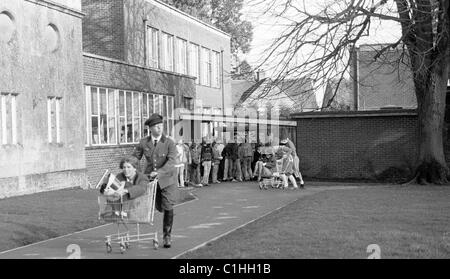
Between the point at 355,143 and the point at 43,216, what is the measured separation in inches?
703

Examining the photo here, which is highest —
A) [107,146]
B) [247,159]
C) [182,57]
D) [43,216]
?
[182,57]

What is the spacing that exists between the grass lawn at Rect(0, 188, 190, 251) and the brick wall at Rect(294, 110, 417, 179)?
12.0 meters

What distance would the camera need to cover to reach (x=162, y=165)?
10305 millimetres

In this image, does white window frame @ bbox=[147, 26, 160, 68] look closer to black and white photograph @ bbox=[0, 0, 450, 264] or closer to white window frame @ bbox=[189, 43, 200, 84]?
black and white photograph @ bbox=[0, 0, 450, 264]

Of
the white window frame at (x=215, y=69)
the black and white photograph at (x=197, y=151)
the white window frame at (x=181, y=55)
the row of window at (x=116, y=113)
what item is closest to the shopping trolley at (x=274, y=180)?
the black and white photograph at (x=197, y=151)

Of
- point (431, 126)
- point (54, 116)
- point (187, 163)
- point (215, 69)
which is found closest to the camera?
point (54, 116)

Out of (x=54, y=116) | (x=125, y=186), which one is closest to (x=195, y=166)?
(x=54, y=116)

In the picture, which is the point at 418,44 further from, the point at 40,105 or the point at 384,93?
the point at 384,93

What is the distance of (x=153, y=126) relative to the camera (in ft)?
33.6

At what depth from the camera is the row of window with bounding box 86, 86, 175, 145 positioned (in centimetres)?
2355

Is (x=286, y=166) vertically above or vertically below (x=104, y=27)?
below

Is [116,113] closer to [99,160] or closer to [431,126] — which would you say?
[99,160]

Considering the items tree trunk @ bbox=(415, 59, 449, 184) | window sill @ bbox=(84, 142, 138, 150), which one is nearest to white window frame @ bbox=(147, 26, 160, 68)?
window sill @ bbox=(84, 142, 138, 150)
